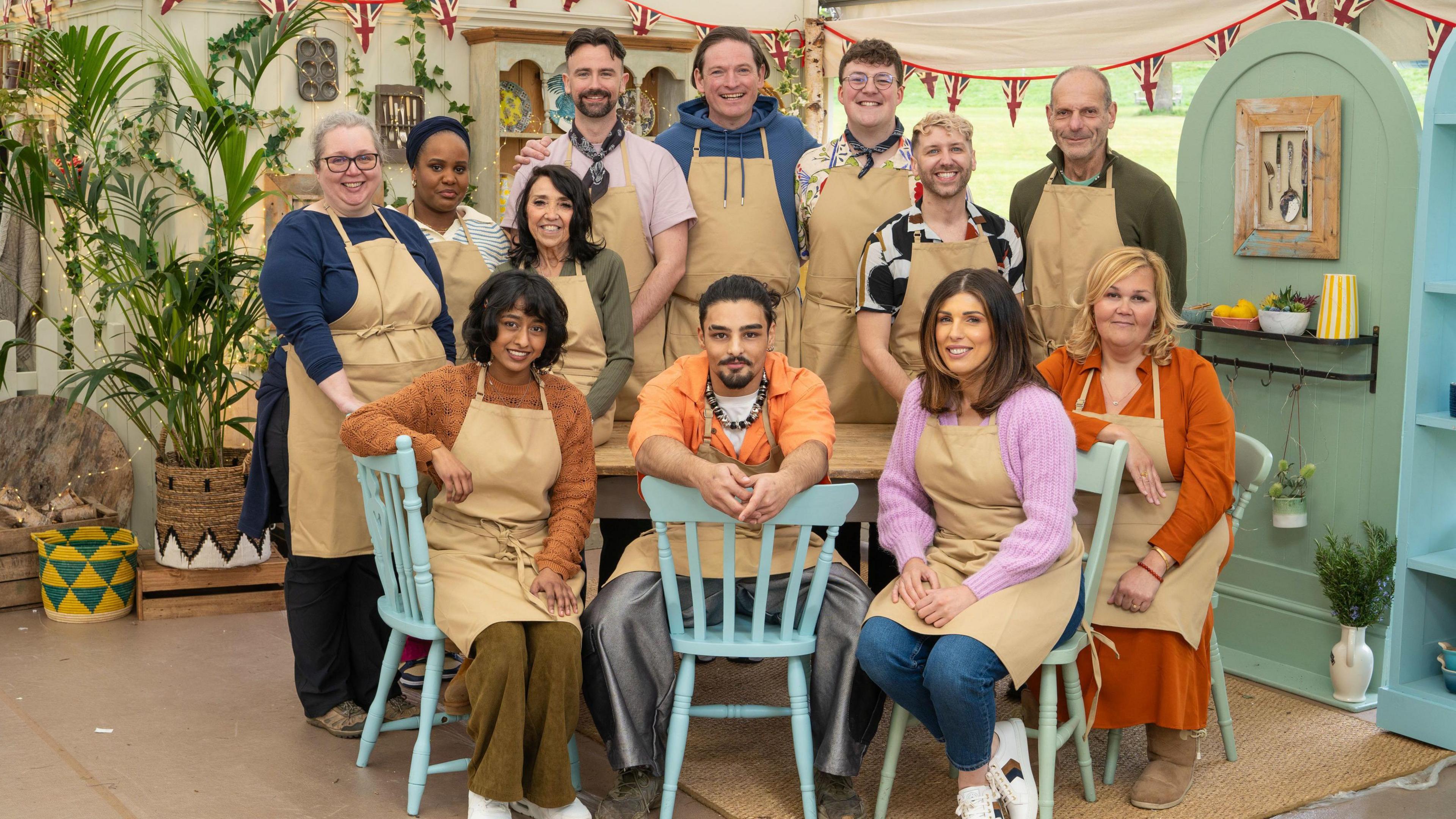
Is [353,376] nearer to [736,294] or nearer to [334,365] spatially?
[334,365]

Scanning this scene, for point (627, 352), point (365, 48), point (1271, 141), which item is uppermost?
point (365, 48)

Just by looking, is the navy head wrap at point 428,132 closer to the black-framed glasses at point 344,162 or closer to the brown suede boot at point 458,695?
the black-framed glasses at point 344,162

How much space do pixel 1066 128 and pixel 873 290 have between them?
656mm

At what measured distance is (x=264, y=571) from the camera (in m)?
4.75

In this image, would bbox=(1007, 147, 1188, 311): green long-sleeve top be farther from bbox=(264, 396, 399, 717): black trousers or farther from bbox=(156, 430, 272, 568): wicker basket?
bbox=(156, 430, 272, 568): wicker basket

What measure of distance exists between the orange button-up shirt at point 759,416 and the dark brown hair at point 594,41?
1023mm

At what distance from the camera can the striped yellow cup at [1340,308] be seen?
3.72 metres

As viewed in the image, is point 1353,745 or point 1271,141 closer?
point 1353,745

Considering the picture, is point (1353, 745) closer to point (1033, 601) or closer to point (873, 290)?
point (1033, 601)

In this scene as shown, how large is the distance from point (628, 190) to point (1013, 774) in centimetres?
181

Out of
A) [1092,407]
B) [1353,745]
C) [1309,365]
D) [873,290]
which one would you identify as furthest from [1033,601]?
[1309,365]

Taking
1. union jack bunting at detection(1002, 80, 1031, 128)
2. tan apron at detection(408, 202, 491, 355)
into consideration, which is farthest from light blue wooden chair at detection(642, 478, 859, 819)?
union jack bunting at detection(1002, 80, 1031, 128)

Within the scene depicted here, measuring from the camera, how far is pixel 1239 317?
395 cm

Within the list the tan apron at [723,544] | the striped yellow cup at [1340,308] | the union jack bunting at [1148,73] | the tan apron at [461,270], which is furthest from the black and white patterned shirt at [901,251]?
the union jack bunting at [1148,73]
